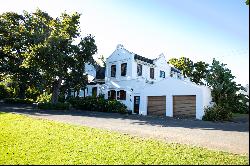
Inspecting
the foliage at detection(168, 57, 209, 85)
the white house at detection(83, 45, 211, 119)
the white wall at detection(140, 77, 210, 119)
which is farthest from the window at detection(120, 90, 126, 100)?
the foliage at detection(168, 57, 209, 85)

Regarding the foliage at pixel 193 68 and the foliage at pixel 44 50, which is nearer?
the foliage at pixel 44 50

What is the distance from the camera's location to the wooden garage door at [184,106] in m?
→ 25.7

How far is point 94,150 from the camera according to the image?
389 inches

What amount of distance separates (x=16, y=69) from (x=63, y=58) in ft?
37.0

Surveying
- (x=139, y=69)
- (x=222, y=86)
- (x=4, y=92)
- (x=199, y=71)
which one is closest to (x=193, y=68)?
(x=199, y=71)

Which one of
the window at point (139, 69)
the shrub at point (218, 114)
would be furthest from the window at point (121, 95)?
the shrub at point (218, 114)

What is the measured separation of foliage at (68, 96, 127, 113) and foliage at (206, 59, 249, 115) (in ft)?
33.0

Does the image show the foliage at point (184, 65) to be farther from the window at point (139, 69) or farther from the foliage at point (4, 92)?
the foliage at point (4, 92)

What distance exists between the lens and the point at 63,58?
3216 centimetres

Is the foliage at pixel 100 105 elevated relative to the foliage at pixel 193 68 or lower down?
lower down

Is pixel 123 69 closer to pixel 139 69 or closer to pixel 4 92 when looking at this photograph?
pixel 139 69

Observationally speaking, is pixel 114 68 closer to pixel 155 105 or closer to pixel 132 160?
A: pixel 155 105

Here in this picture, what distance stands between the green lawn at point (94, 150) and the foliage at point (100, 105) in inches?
665

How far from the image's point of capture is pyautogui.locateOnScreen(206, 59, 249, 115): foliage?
24.1 metres
